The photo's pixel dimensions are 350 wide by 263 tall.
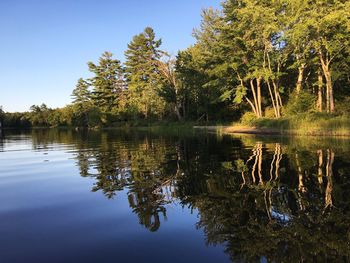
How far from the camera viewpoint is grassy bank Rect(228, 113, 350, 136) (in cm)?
2215

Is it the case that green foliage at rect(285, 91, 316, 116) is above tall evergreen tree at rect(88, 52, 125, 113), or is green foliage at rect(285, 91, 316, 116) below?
below

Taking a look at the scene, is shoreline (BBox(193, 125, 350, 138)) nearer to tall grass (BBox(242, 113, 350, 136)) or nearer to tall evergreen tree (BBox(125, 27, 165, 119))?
tall grass (BBox(242, 113, 350, 136))

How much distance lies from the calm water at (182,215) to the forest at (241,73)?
54.3ft

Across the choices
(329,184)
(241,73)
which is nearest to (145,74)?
(241,73)

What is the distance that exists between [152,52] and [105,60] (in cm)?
2201

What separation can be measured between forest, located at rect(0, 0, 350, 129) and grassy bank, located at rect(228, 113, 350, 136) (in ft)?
0.57

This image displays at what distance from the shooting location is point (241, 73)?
38688 mm

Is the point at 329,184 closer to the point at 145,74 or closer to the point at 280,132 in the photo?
the point at 280,132

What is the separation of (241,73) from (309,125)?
51.5ft

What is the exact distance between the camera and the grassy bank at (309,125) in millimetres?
22145

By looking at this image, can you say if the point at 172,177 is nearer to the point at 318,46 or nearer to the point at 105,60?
the point at 318,46

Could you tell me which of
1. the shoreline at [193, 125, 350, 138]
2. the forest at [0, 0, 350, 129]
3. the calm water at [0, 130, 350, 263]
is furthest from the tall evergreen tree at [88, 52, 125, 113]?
the calm water at [0, 130, 350, 263]

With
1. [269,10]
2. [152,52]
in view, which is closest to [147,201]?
[269,10]

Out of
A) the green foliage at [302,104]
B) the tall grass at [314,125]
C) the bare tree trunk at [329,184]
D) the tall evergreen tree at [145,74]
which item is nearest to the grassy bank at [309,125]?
the tall grass at [314,125]
